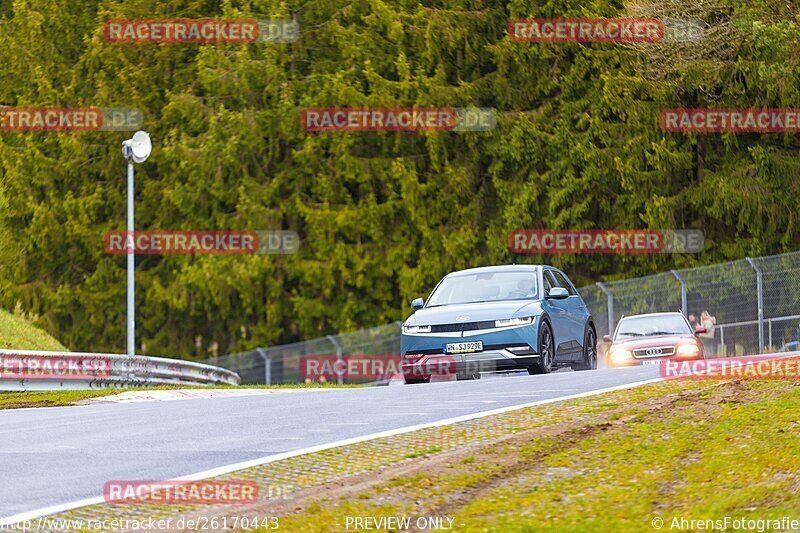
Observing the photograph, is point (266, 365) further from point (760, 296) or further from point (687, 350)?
point (687, 350)

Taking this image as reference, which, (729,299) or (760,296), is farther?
(729,299)

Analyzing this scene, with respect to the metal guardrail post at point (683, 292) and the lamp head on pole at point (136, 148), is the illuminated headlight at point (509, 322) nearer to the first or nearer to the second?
the lamp head on pole at point (136, 148)

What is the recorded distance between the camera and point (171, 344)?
142 ft

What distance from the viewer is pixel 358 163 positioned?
40562mm

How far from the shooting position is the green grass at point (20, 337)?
1121 inches

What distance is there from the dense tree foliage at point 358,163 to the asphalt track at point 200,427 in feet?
68.7

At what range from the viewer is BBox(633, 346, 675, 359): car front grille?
24.4m

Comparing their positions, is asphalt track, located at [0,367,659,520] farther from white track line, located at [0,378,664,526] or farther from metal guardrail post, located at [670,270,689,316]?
metal guardrail post, located at [670,270,689,316]

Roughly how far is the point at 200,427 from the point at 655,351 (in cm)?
1321

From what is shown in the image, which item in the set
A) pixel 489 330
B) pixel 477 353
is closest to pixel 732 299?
pixel 489 330

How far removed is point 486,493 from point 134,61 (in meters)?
37.7

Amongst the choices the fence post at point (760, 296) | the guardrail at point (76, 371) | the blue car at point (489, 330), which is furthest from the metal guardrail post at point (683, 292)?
the guardrail at point (76, 371)

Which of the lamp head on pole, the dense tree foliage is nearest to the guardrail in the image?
the lamp head on pole

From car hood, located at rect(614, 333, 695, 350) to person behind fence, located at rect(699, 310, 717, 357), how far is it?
5.43m
